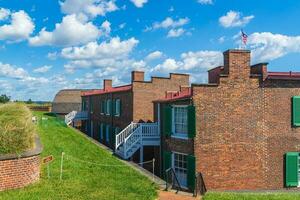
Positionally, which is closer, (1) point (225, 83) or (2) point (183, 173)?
(1) point (225, 83)

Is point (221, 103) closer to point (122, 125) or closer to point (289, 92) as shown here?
point (289, 92)

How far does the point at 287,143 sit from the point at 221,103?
4.13m

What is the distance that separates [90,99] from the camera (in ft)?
155

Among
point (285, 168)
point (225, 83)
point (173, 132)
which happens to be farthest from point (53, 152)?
point (285, 168)

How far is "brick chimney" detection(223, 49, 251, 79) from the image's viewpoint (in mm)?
19344

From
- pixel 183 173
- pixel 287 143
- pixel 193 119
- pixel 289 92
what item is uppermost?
pixel 289 92

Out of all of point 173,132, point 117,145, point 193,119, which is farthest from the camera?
point 117,145

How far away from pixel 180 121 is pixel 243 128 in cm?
363

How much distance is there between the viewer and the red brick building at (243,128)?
19.1 meters

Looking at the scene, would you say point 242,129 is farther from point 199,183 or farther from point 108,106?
point 108,106

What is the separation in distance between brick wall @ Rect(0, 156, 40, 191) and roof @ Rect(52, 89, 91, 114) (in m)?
50.0

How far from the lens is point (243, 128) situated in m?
19.5

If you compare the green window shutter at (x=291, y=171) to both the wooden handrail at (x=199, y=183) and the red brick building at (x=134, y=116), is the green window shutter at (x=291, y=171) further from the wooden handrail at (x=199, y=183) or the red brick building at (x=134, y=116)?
the red brick building at (x=134, y=116)

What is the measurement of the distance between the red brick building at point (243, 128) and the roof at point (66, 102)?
153 feet
